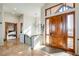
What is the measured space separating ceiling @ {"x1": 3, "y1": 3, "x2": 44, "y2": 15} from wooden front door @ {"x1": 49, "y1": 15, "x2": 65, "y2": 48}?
0.41m

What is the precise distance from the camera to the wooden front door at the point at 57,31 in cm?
256

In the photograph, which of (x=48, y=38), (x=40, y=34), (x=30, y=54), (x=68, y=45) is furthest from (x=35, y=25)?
(x=68, y=45)

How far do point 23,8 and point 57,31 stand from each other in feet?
3.03

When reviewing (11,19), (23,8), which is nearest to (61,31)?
(23,8)

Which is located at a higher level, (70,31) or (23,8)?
(23,8)

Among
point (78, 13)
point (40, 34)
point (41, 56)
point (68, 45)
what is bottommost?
point (41, 56)

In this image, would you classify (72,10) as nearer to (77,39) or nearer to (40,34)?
(77,39)

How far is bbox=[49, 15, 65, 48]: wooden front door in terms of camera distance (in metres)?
2.56

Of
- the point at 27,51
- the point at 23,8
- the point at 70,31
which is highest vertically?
the point at 23,8

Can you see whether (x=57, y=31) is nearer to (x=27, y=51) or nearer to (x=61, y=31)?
(x=61, y=31)

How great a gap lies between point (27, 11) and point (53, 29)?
2.37 feet

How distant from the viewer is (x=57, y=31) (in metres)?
2.61

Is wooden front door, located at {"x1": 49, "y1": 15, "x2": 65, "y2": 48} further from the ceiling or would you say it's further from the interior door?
the ceiling

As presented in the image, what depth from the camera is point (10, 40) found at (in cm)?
270
